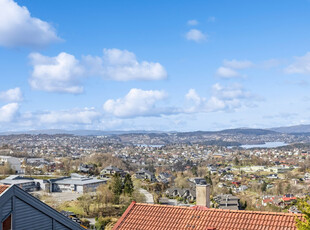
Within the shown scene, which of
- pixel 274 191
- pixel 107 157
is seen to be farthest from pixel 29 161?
pixel 274 191

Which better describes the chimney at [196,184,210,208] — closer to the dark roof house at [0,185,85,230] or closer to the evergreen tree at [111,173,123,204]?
the dark roof house at [0,185,85,230]

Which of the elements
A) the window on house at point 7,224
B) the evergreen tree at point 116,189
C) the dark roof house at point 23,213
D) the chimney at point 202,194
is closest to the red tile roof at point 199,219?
the chimney at point 202,194

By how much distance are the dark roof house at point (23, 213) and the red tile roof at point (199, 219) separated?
1955 mm

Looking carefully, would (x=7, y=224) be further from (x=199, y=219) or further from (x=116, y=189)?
(x=116, y=189)

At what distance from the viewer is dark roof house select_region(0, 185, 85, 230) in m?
10.4

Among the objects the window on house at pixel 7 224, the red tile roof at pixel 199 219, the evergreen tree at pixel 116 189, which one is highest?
the window on house at pixel 7 224

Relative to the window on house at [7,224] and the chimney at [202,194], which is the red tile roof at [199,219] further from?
the window on house at [7,224]

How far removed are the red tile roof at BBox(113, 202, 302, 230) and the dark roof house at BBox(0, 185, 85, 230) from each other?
6.41ft

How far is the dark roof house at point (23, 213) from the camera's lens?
10.4m

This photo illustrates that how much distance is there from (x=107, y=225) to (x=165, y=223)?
2687cm

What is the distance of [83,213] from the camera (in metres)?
44.4

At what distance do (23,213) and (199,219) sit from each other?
486 centimetres

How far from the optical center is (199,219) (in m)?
11.8

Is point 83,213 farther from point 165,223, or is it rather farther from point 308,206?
point 308,206
